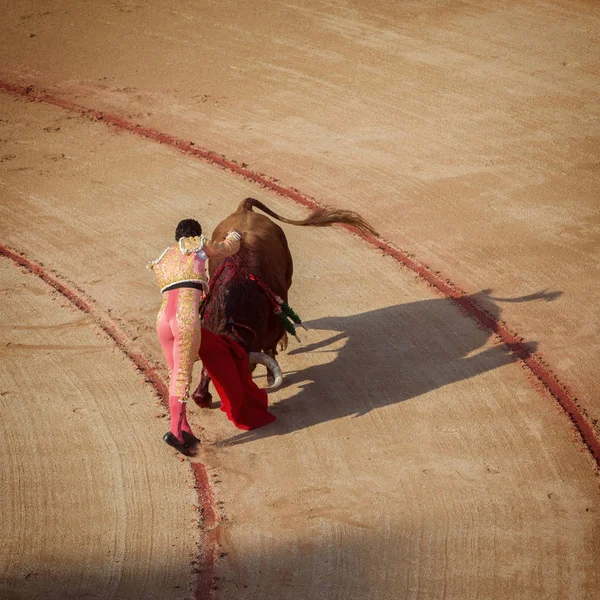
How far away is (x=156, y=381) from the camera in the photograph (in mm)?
6828

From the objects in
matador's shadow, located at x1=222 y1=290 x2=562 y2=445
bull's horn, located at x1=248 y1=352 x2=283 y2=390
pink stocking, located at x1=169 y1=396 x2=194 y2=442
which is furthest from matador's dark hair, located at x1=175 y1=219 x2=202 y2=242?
matador's shadow, located at x1=222 y1=290 x2=562 y2=445

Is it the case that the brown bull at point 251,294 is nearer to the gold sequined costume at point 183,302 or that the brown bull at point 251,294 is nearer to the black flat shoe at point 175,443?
the gold sequined costume at point 183,302

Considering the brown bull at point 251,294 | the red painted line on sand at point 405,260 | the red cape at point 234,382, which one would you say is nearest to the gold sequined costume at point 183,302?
the red cape at point 234,382

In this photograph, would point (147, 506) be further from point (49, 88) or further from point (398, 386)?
point (49, 88)

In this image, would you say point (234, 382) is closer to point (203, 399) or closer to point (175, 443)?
point (203, 399)

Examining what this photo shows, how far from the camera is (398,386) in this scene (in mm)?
6742

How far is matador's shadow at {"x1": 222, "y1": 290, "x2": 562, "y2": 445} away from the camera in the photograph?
21.5ft

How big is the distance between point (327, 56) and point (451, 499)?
23.2 feet

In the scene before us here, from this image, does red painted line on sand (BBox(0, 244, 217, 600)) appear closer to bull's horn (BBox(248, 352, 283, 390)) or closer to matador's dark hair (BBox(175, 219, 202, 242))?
bull's horn (BBox(248, 352, 283, 390))

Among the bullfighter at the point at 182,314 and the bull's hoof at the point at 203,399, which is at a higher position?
the bullfighter at the point at 182,314

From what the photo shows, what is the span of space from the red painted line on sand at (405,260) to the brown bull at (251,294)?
1412 mm

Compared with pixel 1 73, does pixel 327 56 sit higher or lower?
higher

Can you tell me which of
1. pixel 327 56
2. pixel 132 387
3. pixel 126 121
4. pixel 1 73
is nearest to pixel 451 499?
pixel 132 387

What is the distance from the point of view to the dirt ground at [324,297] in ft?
17.8
